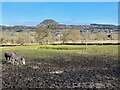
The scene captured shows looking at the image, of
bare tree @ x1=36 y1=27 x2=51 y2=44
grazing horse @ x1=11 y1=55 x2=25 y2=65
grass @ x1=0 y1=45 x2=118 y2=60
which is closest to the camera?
grazing horse @ x1=11 y1=55 x2=25 y2=65

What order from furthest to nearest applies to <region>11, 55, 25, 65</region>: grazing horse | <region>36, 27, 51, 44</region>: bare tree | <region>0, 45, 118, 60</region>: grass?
1. <region>36, 27, 51, 44</region>: bare tree
2. <region>0, 45, 118, 60</region>: grass
3. <region>11, 55, 25, 65</region>: grazing horse

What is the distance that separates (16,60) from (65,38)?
6414cm

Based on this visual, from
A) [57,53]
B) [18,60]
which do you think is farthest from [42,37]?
[18,60]

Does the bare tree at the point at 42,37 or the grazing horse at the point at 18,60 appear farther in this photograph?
the bare tree at the point at 42,37

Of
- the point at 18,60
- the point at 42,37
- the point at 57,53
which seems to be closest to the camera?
the point at 18,60

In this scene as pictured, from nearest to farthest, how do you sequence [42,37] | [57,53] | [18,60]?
[18,60] < [57,53] < [42,37]

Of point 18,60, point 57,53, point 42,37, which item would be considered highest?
point 42,37

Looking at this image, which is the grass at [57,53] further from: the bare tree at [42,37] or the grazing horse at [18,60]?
the bare tree at [42,37]

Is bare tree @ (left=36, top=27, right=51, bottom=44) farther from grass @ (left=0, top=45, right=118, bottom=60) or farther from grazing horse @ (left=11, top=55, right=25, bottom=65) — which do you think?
grazing horse @ (left=11, top=55, right=25, bottom=65)

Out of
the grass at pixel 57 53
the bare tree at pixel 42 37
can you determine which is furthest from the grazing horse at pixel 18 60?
the bare tree at pixel 42 37

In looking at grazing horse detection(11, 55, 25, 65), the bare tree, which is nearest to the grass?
grazing horse detection(11, 55, 25, 65)

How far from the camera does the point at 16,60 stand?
24.6 metres

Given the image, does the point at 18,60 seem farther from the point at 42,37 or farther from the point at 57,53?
the point at 42,37

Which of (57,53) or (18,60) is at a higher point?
(18,60)
